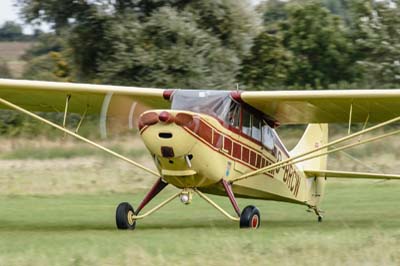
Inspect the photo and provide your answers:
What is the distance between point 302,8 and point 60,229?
37.3 metres

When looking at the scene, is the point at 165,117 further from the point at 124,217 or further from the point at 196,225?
the point at 196,225

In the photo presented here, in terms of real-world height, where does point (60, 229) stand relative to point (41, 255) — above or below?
below

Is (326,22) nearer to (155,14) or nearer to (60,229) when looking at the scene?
(155,14)

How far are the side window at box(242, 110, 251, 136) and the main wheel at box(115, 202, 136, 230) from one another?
2214 millimetres

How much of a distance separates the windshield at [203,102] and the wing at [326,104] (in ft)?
1.66

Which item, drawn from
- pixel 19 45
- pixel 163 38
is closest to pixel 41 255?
pixel 163 38

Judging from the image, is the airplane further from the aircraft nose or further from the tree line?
the tree line

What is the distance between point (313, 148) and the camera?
19.0 metres

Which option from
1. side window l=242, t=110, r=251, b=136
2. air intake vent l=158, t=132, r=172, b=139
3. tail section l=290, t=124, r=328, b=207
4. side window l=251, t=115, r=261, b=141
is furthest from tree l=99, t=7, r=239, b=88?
air intake vent l=158, t=132, r=172, b=139

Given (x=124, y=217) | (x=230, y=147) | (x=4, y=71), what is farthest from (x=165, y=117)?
(x=4, y=71)

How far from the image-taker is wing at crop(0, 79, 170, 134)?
1579 cm

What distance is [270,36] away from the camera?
45938 mm

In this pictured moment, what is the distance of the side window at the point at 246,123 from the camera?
15.8 metres

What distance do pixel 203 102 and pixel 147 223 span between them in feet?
9.32
